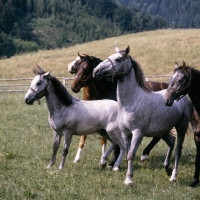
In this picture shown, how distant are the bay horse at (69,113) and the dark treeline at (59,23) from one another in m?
74.5

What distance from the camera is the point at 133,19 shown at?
152375 mm

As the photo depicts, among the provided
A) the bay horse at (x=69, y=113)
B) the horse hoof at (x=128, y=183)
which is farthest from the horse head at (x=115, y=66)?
the horse hoof at (x=128, y=183)

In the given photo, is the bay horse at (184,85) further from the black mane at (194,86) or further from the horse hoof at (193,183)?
the horse hoof at (193,183)

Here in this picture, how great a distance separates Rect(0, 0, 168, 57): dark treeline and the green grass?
237ft

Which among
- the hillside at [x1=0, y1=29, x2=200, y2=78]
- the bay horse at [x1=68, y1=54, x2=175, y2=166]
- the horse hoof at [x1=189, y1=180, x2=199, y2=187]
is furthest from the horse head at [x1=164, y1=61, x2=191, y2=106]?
the hillside at [x1=0, y1=29, x2=200, y2=78]

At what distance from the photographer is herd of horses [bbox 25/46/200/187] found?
27.9 feet

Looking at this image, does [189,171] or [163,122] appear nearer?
[163,122]

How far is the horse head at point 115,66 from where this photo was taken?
8492mm

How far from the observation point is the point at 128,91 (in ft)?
28.4

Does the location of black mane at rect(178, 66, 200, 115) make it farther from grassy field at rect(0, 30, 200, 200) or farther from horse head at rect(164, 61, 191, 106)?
grassy field at rect(0, 30, 200, 200)

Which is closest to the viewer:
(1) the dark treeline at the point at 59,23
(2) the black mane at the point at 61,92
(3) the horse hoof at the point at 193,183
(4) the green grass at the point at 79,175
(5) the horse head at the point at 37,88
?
(4) the green grass at the point at 79,175

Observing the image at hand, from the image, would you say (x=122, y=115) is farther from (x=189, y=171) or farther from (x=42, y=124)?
(x=42, y=124)

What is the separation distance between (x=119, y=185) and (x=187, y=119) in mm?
1772

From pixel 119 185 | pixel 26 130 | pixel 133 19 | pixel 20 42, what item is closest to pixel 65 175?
pixel 119 185
